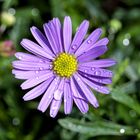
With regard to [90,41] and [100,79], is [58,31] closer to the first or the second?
[90,41]

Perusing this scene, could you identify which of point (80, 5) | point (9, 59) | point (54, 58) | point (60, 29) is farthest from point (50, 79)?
point (80, 5)

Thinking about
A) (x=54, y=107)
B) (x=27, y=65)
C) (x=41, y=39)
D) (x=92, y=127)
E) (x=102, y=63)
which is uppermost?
(x=41, y=39)

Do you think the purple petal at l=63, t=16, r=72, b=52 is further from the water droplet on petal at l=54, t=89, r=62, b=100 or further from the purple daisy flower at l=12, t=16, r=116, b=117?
the water droplet on petal at l=54, t=89, r=62, b=100

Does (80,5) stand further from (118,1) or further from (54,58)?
(54,58)

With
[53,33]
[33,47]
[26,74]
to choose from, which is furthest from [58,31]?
[26,74]

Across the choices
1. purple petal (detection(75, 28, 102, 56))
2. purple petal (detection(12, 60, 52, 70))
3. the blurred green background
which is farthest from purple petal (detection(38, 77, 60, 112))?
the blurred green background

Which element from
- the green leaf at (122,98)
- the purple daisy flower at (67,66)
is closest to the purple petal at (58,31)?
the purple daisy flower at (67,66)
